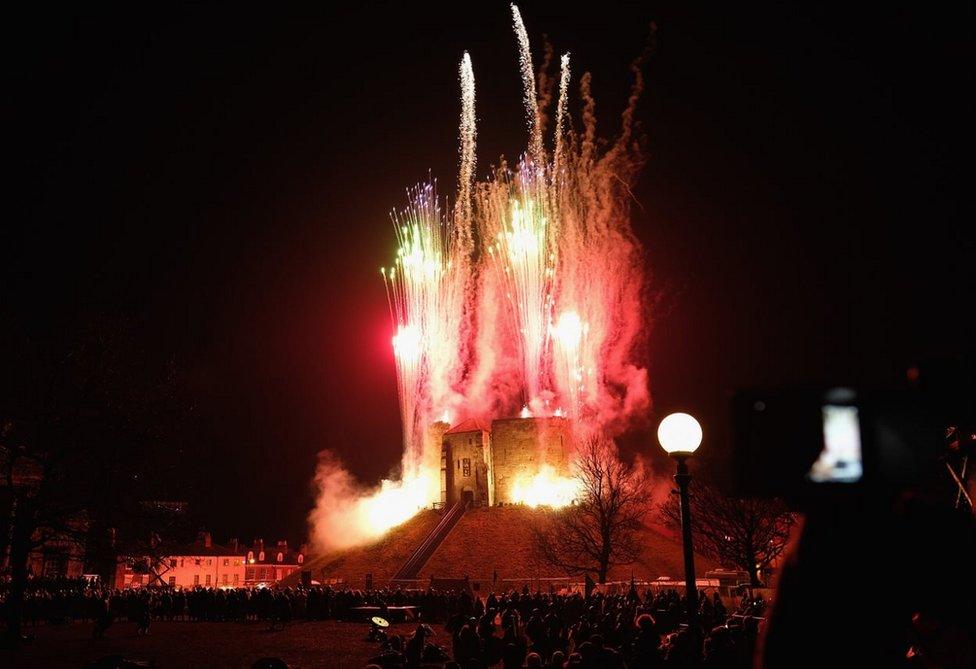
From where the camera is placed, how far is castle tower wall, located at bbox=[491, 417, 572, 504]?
290ft

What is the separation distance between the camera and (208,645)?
89.0 feet

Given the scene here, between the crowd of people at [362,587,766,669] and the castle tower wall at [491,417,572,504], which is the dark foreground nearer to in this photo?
the crowd of people at [362,587,766,669]

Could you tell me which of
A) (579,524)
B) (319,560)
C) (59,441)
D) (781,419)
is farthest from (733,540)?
(319,560)

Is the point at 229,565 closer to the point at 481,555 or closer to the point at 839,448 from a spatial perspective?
the point at 481,555

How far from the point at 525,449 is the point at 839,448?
290 ft

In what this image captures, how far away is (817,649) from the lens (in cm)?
222

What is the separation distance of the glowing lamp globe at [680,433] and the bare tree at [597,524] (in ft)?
153

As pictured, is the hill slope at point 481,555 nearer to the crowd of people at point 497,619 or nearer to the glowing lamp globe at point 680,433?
the crowd of people at point 497,619

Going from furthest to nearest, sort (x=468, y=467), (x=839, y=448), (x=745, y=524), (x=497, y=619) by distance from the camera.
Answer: (x=468, y=467) < (x=745, y=524) < (x=497, y=619) < (x=839, y=448)

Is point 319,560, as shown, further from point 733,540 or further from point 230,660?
point 230,660

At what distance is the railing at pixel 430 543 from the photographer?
6806 centimetres

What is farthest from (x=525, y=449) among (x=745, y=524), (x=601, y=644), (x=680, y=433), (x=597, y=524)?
(x=680, y=433)

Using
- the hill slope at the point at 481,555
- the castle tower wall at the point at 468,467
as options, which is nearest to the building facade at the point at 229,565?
the hill slope at the point at 481,555

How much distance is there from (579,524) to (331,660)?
48033 millimetres
